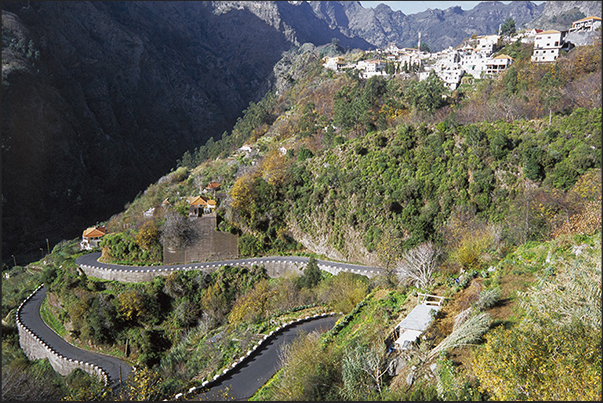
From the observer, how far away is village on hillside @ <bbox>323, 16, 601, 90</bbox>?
40406 millimetres

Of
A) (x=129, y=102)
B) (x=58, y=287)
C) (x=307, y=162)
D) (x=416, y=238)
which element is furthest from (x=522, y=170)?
(x=129, y=102)

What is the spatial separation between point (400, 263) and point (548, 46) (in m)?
35.0

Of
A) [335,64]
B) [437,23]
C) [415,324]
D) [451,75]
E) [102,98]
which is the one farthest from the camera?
[437,23]

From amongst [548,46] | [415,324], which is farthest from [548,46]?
[415,324]

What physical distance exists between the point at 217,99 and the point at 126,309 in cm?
8762

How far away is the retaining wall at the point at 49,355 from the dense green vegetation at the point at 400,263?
83cm

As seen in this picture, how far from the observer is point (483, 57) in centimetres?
4638

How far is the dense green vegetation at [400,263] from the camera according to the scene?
8852mm

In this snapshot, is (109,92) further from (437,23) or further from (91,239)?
(437,23)

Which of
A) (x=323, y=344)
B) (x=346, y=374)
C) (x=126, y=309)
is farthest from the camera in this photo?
(x=126, y=309)

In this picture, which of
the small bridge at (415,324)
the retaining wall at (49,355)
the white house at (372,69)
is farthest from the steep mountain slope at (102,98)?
the small bridge at (415,324)

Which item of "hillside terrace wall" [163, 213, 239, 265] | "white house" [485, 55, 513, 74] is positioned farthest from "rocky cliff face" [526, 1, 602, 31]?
"hillside terrace wall" [163, 213, 239, 265]

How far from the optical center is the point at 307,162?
31.4 m

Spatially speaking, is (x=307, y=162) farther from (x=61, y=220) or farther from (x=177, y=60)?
(x=177, y=60)
